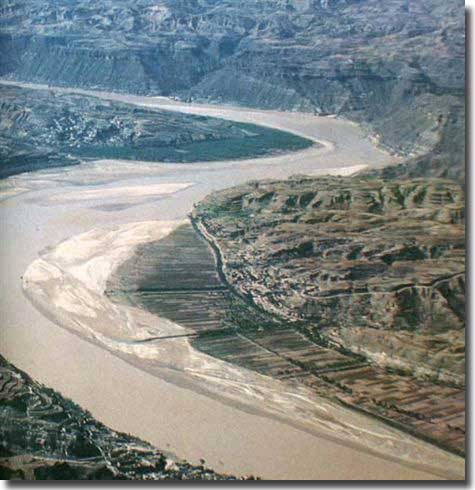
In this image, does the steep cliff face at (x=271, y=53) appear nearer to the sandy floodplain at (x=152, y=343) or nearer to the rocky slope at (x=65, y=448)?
the sandy floodplain at (x=152, y=343)

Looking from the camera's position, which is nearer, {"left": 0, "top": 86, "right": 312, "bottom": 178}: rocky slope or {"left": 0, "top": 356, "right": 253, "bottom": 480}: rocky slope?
{"left": 0, "top": 356, "right": 253, "bottom": 480}: rocky slope

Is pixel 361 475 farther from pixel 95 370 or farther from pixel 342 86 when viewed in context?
pixel 342 86

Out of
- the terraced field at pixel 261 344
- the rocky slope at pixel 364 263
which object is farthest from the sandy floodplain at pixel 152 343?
the rocky slope at pixel 364 263

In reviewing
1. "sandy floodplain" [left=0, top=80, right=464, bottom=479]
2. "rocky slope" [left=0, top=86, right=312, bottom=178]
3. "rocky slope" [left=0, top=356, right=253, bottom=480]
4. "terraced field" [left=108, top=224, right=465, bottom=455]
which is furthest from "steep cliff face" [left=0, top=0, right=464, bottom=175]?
"rocky slope" [left=0, top=356, right=253, bottom=480]

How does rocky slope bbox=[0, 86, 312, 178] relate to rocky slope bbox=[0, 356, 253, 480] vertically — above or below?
above

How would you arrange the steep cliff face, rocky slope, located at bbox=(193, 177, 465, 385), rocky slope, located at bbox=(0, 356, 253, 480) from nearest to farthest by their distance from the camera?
rocky slope, located at bbox=(0, 356, 253, 480) < rocky slope, located at bbox=(193, 177, 465, 385) < the steep cliff face

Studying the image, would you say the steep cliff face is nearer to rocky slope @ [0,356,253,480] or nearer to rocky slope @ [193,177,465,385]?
rocky slope @ [193,177,465,385]

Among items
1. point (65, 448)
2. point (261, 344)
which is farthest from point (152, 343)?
point (65, 448)
